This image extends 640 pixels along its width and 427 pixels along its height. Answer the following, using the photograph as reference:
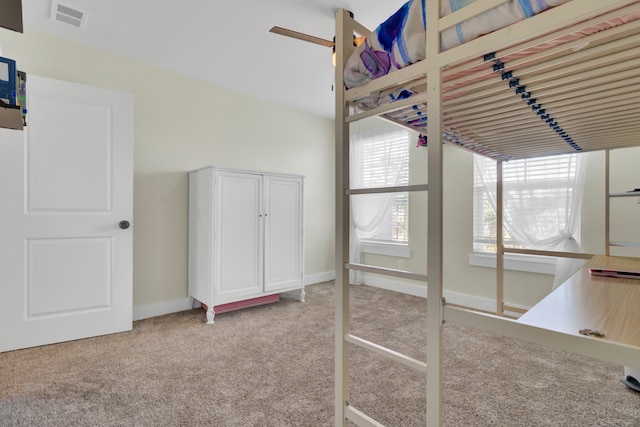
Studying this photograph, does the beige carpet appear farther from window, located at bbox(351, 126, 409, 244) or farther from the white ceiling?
the white ceiling

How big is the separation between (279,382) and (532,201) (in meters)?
2.66

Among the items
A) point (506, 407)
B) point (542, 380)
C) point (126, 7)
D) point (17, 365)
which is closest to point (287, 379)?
point (506, 407)

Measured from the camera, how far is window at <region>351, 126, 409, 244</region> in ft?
12.7

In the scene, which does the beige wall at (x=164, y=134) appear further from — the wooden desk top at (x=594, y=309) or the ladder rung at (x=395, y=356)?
the wooden desk top at (x=594, y=309)

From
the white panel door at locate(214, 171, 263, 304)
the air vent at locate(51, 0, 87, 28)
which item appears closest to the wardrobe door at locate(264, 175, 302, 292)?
the white panel door at locate(214, 171, 263, 304)

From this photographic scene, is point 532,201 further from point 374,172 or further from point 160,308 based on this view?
point 160,308

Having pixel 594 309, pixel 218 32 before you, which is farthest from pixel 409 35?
pixel 218 32

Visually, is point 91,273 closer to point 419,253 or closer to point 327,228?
point 327,228

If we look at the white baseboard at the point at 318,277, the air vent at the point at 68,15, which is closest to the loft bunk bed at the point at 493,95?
the air vent at the point at 68,15

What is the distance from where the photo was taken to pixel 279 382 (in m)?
1.78

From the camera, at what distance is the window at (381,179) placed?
3.88m

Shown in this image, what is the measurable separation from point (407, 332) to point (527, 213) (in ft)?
5.19

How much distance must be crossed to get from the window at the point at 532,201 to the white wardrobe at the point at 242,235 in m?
1.91

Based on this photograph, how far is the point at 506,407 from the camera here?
1553mm
